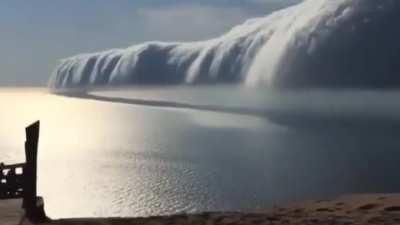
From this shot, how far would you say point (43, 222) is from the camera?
16500 millimetres

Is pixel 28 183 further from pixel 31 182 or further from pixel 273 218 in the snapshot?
pixel 273 218

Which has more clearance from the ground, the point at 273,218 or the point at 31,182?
the point at 31,182

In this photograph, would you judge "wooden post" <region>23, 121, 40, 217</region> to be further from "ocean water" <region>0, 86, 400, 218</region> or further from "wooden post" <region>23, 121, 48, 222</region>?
"ocean water" <region>0, 86, 400, 218</region>

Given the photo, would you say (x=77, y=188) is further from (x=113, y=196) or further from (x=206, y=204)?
(x=206, y=204)

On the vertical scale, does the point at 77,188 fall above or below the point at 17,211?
below

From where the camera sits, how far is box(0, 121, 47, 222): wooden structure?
17375 millimetres

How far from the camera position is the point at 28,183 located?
17.8 m

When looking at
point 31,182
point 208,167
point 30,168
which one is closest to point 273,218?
point 31,182

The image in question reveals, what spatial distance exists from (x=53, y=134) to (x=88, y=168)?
6933cm

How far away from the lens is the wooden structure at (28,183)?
17.4 metres

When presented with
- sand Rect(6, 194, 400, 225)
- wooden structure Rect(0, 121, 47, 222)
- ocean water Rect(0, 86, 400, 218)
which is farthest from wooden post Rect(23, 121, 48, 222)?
ocean water Rect(0, 86, 400, 218)

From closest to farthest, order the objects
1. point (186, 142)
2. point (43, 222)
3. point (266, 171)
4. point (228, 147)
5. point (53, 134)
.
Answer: point (43, 222) → point (266, 171) → point (228, 147) → point (186, 142) → point (53, 134)

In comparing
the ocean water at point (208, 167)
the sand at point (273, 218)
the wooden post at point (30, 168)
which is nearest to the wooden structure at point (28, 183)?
the wooden post at point (30, 168)

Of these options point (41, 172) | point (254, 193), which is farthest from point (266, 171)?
point (41, 172)
